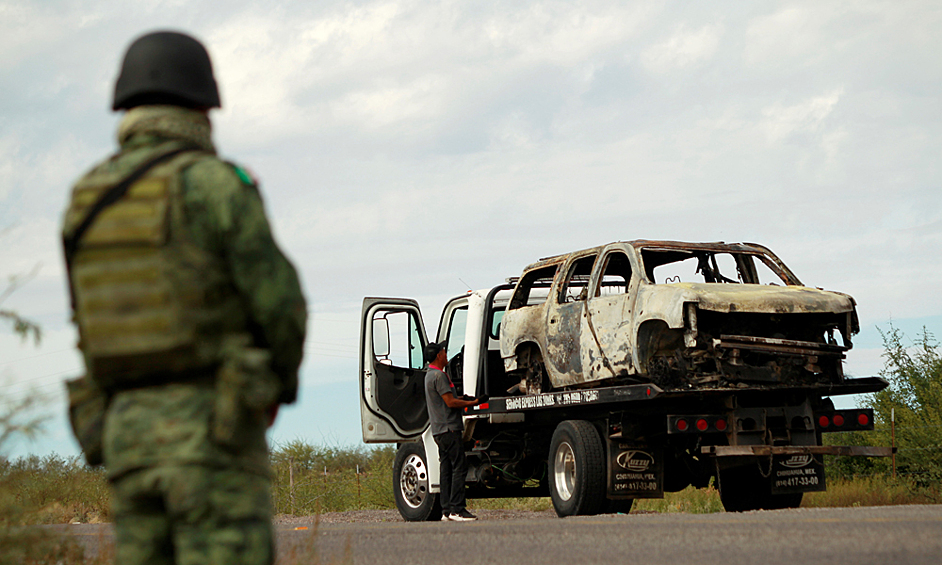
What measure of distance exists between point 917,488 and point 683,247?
8.73 metres

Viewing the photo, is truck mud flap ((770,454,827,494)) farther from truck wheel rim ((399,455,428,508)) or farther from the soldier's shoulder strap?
the soldier's shoulder strap

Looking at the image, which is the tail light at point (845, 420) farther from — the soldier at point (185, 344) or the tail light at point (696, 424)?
the soldier at point (185, 344)

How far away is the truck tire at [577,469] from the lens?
11.2m

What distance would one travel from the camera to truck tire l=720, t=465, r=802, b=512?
11695 mm

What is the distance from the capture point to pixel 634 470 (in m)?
11.4

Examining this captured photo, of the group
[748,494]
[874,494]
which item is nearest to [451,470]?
[748,494]

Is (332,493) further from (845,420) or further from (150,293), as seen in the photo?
(150,293)

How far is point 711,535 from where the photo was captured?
776cm

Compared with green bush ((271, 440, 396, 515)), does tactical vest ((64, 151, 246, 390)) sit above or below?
above

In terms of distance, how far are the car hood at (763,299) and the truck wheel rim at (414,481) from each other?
4900 millimetres

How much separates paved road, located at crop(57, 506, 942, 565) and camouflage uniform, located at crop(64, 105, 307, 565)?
11.7 ft

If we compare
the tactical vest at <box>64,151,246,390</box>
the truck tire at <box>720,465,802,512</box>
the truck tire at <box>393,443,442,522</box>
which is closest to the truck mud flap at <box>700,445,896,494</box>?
the truck tire at <box>720,465,802,512</box>

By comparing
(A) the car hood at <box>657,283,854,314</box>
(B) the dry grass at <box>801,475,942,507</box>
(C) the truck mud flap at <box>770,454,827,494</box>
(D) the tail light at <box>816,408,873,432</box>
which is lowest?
(B) the dry grass at <box>801,475,942,507</box>

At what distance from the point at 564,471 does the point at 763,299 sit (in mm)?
2883
